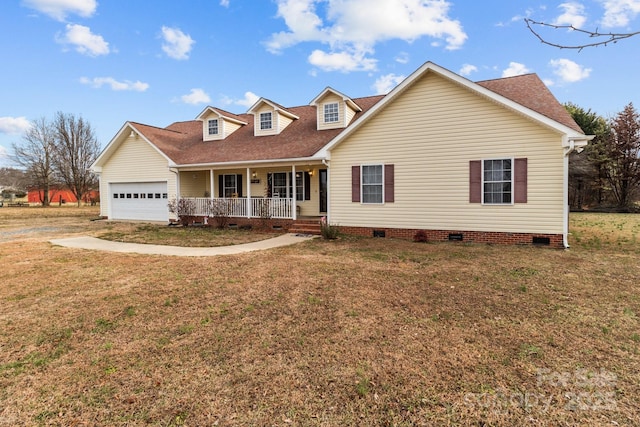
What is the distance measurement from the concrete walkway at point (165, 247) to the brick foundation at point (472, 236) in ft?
8.04

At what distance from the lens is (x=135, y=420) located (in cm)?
253

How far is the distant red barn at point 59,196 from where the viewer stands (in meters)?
41.4

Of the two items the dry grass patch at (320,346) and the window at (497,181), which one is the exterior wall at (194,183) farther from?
the window at (497,181)

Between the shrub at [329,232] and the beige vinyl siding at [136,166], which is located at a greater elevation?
the beige vinyl siding at [136,166]

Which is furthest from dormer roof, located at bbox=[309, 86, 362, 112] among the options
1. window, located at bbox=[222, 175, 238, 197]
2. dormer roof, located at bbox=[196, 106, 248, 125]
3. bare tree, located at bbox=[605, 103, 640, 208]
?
bare tree, located at bbox=[605, 103, 640, 208]

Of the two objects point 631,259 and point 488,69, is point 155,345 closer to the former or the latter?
point 631,259

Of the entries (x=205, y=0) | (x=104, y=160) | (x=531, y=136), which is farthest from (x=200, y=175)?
(x=531, y=136)

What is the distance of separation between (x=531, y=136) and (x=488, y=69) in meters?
8.80

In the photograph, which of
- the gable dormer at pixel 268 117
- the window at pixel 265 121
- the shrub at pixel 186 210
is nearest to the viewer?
the shrub at pixel 186 210

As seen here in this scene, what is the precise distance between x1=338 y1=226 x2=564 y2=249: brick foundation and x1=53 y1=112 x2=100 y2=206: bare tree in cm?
3787

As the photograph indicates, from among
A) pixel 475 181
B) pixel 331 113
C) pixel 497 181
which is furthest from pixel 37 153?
pixel 497 181

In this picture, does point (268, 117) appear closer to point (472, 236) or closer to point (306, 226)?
point (306, 226)

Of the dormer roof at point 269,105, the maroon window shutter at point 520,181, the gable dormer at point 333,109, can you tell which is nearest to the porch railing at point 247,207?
the gable dormer at point 333,109

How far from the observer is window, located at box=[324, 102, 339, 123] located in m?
15.4
